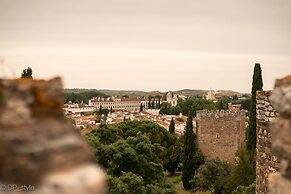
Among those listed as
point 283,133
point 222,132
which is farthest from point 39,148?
point 222,132

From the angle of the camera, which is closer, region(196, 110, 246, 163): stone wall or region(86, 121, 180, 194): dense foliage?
region(86, 121, 180, 194): dense foliage

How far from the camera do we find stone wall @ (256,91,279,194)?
5.39m

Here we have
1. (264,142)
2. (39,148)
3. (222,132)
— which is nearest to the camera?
(39,148)

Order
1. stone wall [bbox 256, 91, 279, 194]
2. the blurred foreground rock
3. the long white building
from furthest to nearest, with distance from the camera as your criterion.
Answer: the long white building → stone wall [bbox 256, 91, 279, 194] → the blurred foreground rock

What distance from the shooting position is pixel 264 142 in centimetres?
567

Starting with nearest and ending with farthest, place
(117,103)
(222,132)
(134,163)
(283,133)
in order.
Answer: (283,133) → (134,163) → (222,132) → (117,103)

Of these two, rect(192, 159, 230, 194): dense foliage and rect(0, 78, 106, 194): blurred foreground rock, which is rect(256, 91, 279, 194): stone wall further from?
rect(192, 159, 230, 194): dense foliage

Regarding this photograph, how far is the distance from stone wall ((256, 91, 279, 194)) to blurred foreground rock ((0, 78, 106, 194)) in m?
4.14

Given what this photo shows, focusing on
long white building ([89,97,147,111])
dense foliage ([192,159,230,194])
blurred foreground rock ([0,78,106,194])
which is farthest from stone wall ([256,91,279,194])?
long white building ([89,97,147,111])

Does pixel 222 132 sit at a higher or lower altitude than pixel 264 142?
lower

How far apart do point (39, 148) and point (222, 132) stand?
27.9m

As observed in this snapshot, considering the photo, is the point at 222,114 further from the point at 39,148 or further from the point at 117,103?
the point at 117,103

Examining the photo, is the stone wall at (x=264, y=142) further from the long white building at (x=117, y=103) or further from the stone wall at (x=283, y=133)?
the long white building at (x=117, y=103)

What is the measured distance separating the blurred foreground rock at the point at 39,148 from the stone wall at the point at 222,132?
2755 centimetres
